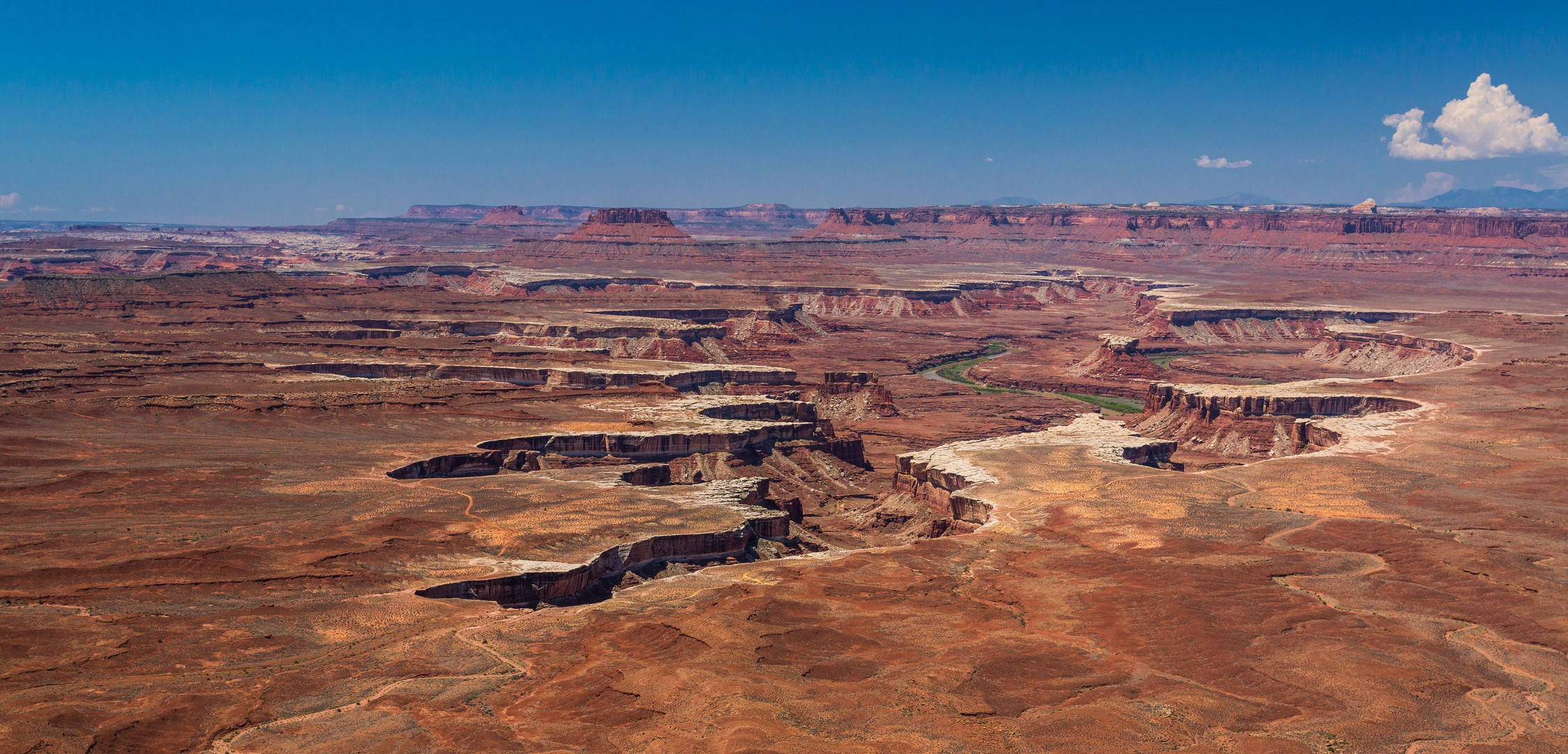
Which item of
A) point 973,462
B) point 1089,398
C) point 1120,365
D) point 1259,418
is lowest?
point 1089,398

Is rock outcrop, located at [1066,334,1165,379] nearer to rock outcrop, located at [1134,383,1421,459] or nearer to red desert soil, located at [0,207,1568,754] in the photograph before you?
rock outcrop, located at [1134,383,1421,459]

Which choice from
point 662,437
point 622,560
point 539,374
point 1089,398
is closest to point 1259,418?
point 1089,398

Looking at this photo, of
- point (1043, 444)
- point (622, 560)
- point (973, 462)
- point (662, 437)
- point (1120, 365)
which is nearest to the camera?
point (622, 560)

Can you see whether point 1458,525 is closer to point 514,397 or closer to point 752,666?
point 752,666

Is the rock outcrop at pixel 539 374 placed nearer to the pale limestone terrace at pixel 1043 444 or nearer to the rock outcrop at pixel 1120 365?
the pale limestone terrace at pixel 1043 444

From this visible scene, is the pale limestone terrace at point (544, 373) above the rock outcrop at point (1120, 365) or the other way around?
above

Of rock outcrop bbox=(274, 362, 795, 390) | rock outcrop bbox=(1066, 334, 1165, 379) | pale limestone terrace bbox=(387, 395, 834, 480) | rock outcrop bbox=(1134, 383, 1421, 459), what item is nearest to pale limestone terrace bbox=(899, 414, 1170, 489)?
pale limestone terrace bbox=(387, 395, 834, 480)

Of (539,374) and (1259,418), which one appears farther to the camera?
(539,374)

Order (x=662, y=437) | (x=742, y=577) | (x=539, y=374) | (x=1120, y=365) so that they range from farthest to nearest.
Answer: (x=1120, y=365)
(x=539, y=374)
(x=662, y=437)
(x=742, y=577)

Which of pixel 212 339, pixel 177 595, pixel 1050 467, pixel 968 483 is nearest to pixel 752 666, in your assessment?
pixel 177 595

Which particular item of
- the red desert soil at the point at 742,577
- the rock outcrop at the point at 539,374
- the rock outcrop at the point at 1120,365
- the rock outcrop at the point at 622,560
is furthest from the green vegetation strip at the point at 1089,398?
the rock outcrop at the point at 622,560

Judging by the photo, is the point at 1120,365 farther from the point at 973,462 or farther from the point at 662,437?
the point at 662,437
